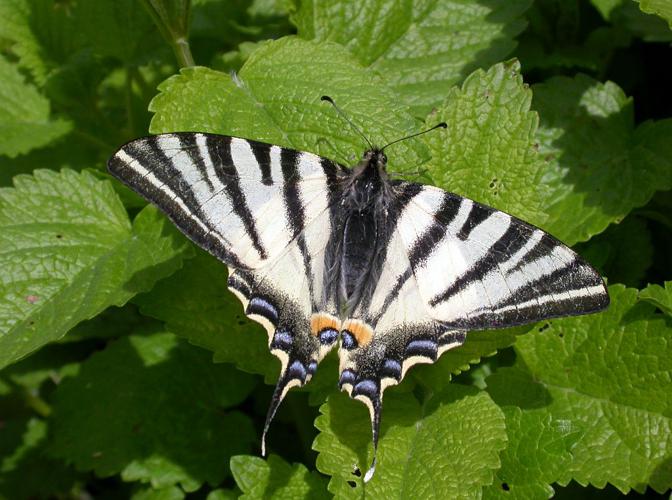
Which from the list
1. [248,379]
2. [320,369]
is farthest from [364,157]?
[248,379]

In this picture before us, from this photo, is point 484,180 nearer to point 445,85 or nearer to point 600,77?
point 445,85

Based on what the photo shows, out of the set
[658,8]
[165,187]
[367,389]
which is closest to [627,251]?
[658,8]

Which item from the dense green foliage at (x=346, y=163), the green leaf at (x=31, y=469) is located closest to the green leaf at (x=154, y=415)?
the dense green foliage at (x=346, y=163)

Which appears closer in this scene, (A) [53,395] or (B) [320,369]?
(B) [320,369]

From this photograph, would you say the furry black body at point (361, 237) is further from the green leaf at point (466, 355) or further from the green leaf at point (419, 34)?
the green leaf at point (419, 34)

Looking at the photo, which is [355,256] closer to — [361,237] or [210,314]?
[361,237]
